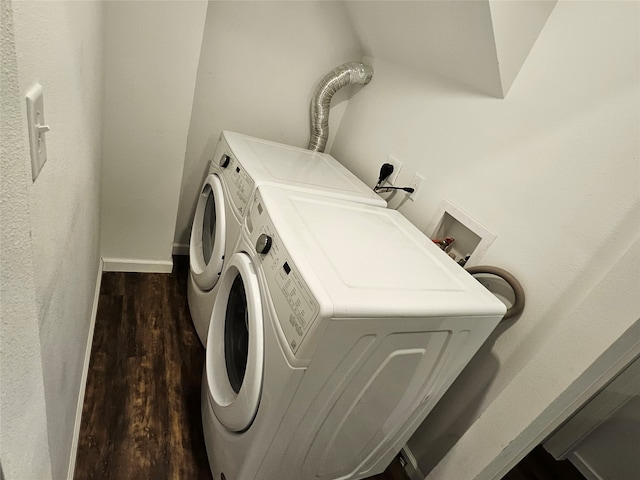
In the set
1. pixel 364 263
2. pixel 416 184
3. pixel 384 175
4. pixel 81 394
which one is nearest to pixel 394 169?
pixel 384 175

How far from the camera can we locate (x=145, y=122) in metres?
1.57

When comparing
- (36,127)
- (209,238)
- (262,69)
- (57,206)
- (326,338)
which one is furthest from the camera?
(262,69)

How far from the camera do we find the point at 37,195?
497 mm

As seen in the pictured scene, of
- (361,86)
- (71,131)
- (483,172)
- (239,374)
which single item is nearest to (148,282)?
A: (239,374)

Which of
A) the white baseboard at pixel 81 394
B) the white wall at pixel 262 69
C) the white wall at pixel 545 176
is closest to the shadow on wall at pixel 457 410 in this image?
the white wall at pixel 545 176

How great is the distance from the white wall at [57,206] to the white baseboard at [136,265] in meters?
0.84

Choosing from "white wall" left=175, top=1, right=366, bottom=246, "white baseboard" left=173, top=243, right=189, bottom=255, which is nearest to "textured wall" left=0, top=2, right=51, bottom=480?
"white wall" left=175, top=1, right=366, bottom=246

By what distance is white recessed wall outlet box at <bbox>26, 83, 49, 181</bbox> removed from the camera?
43 centimetres

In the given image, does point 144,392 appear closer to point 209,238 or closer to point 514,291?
point 209,238

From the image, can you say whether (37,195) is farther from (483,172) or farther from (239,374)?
(483,172)

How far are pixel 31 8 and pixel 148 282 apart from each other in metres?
1.68

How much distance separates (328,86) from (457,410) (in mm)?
1544

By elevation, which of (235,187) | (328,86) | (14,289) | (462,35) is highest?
(462,35)

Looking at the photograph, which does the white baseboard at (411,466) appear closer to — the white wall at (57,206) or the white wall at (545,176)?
the white wall at (545,176)
